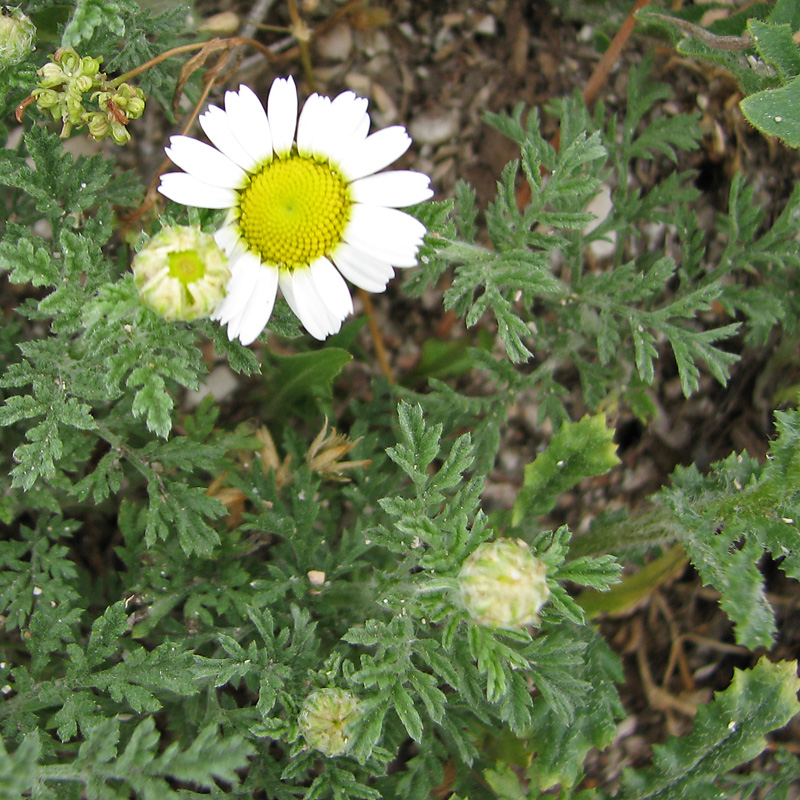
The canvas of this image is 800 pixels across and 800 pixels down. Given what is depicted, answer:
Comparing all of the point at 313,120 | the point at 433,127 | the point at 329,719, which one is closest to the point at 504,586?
the point at 329,719

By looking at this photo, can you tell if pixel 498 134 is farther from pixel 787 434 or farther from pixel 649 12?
pixel 787 434

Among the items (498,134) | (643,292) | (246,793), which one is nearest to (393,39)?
(498,134)

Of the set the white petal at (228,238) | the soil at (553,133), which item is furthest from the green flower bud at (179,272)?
the soil at (553,133)

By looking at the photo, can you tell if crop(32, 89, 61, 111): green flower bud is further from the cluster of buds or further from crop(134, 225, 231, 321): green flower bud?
crop(134, 225, 231, 321): green flower bud

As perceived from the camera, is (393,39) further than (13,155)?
Yes

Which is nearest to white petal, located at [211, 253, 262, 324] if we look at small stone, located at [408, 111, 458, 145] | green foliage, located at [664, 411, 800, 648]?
green foliage, located at [664, 411, 800, 648]

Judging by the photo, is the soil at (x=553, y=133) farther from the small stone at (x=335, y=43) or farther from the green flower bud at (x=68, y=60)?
the green flower bud at (x=68, y=60)
